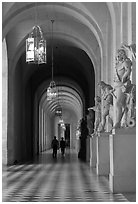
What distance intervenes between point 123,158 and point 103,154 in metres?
4.53

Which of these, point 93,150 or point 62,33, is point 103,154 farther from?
point 62,33

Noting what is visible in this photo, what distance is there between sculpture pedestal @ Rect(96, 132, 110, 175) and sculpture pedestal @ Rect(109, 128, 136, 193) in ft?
14.2

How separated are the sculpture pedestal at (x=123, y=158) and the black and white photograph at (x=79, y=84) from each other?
0.02 meters

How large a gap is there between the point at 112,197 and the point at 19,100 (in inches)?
576

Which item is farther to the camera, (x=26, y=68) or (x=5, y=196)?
(x=26, y=68)

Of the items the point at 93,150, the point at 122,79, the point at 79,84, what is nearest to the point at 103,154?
the point at 93,150

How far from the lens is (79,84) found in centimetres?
2917

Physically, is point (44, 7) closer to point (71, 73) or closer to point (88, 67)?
point (88, 67)

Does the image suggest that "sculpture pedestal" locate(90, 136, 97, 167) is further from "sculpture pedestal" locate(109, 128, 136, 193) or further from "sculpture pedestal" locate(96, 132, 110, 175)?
"sculpture pedestal" locate(109, 128, 136, 193)

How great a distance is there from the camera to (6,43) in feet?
61.3

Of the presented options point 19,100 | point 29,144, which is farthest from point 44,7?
point 29,144

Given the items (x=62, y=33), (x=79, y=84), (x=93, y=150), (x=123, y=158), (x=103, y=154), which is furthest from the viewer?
(x=79, y=84)

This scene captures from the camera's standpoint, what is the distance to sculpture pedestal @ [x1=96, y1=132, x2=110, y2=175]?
13.0 meters

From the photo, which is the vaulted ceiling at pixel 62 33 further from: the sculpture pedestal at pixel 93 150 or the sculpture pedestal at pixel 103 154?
the sculpture pedestal at pixel 103 154
